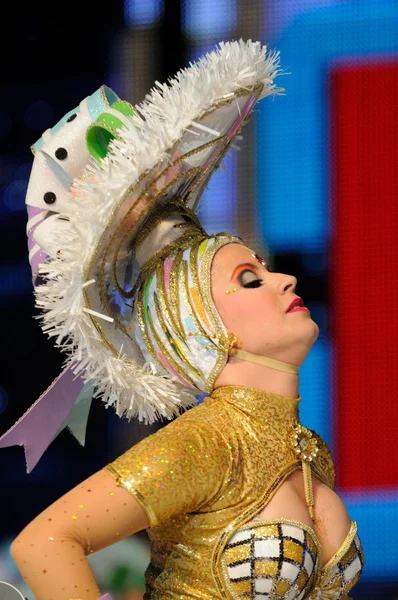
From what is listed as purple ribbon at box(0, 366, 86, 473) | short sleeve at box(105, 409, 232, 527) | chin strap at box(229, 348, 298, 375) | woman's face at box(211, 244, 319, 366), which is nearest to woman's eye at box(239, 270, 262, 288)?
woman's face at box(211, 244, 319, 366)

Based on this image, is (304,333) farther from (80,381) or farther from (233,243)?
(80,381)

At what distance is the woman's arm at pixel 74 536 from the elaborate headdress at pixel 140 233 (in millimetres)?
237

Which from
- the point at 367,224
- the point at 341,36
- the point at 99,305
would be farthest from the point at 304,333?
the point at 341,36

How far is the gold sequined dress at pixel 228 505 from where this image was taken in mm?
1325

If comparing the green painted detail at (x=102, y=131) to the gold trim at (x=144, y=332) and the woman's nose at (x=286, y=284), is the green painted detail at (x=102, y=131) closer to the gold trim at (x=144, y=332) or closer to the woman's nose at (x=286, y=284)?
the gold trim at (x=144, y=332)

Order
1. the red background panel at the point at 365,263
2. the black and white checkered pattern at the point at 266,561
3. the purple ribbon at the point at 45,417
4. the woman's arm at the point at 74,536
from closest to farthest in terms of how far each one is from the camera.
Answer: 1. the woman's arm at the point at 74,536
2. the black and white checkered pattern at the point at 266,561
3. the purple ribbon at the point at 45,417
4. the red background panel at the point at 365,263

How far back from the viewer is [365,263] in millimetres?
2467

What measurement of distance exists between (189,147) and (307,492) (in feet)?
1.88

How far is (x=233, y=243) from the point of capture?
1565 mm

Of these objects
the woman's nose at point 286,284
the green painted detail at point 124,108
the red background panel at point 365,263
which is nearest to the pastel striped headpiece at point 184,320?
the woman's nose at point 286,284

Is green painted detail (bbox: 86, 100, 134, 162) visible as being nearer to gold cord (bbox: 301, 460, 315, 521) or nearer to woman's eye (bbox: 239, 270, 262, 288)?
woman's eye (bbox: 239, 270, 262, 288)

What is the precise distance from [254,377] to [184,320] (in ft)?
0.47

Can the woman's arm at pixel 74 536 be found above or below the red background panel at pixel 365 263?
below

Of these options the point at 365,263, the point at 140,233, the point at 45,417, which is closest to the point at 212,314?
the point at 140,233
